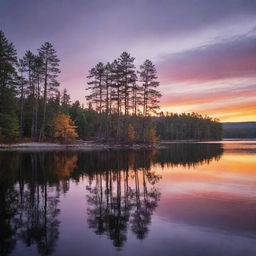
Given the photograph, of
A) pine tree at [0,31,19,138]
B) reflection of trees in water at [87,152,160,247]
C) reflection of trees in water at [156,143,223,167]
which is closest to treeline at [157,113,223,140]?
reflection of trees in water at [156,143,223,167]

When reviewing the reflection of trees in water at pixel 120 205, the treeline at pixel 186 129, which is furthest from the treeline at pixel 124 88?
the treeline at pixel 186 129

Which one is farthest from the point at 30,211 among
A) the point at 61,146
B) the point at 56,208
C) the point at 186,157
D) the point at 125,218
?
the point at 61,146

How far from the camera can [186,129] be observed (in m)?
164

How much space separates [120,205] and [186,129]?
161 m

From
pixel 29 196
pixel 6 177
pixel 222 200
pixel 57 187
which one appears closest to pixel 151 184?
pixel 222 200

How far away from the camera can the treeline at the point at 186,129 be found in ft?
514

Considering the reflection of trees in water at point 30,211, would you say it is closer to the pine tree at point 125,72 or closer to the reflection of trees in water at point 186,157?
the reflection of trees in water at point 186,157

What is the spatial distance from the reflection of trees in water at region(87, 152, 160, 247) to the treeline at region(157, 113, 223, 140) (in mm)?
145669

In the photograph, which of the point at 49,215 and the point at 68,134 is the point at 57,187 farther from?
the point at 68,134

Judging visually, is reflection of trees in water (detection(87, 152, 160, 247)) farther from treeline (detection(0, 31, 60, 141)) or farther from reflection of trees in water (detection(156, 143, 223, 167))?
treeline (detection(0, 31, 60, 141))

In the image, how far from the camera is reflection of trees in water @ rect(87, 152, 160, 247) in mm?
5992

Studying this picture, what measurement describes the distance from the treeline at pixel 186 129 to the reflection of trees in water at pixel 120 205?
145669 millimetres

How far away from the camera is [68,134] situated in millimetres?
46875

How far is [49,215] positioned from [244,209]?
6.44 m
